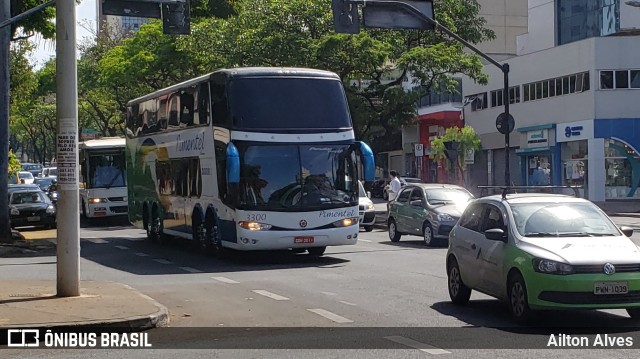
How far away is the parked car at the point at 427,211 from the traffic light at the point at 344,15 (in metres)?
5.08

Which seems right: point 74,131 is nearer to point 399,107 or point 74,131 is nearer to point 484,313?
point 484,313

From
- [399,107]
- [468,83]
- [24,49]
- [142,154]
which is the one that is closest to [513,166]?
[468,83]

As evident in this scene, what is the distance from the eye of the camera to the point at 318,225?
64.7 ft

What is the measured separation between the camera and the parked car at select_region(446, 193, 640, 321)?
10578 millimetres

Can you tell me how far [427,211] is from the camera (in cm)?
2417

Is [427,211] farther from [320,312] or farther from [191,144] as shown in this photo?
[320,312]

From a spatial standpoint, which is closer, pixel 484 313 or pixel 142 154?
pixel 484 313

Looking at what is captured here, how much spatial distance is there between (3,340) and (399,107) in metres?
29.6

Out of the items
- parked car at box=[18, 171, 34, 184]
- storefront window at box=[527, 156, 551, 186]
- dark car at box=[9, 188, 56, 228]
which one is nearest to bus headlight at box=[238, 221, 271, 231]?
dark car at box=[9, 188, 56, 228]

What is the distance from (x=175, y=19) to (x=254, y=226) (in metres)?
5.24

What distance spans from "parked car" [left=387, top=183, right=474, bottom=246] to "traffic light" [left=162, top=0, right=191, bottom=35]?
24.9 feet

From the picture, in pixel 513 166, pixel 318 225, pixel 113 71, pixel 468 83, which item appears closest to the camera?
pixel 318 225

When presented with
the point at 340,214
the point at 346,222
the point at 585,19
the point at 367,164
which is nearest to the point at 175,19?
the point at 367,164

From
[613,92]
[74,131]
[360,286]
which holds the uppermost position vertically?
[613,92]
